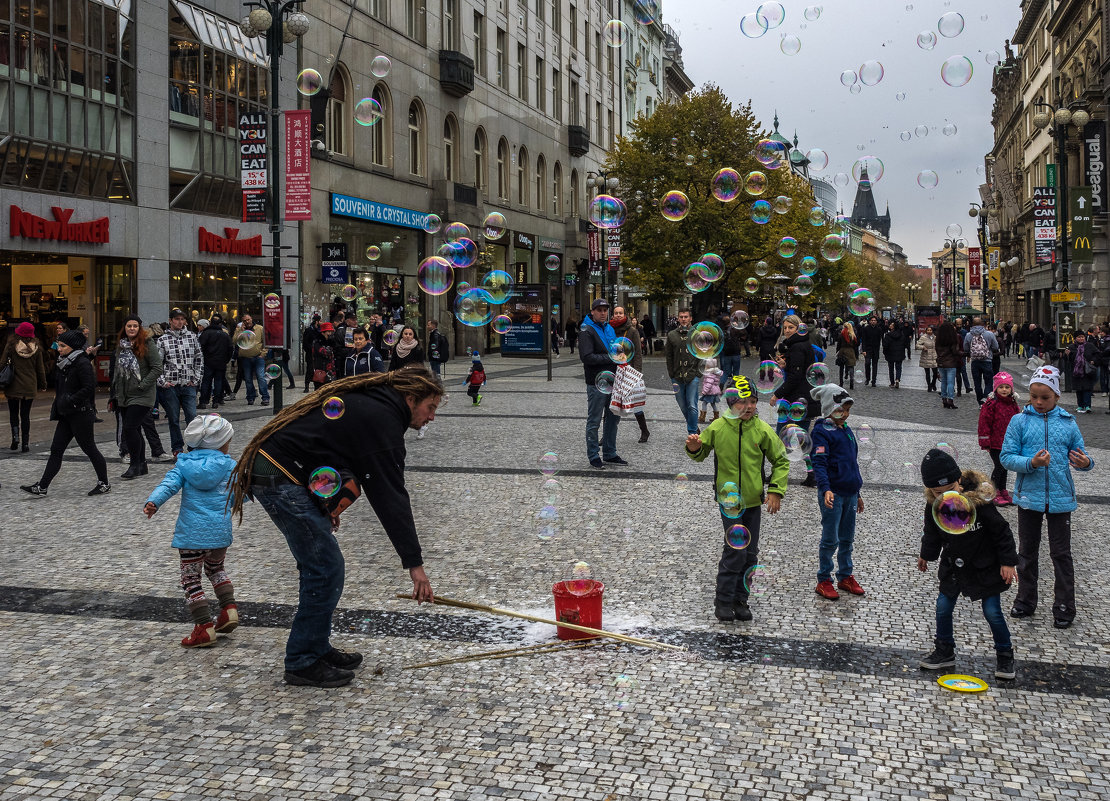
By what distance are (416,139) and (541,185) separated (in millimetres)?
13097

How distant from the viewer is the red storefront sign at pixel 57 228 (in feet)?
65.4

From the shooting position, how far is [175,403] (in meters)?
12.9

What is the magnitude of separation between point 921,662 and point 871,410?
14419mm

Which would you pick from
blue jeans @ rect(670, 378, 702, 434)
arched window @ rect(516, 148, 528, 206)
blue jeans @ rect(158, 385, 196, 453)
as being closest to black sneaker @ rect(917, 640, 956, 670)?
blue jeans @ rect(670, 378, 702, 434)

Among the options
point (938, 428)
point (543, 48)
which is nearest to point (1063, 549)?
point (938, 428)

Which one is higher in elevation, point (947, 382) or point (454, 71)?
point (454, 71)

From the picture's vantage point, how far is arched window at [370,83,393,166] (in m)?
32.2

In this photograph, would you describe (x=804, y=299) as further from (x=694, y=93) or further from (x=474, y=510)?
(x=474, y=510)

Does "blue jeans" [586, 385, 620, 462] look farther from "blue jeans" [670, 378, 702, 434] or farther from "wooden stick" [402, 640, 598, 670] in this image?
"wooden stick" [402, 640, 598, 670]

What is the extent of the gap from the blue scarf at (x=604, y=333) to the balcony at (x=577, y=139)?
129 ft

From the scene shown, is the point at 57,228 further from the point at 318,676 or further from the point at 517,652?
the point at 517,652

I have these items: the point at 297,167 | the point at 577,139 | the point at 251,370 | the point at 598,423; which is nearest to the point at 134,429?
the point at 598,423

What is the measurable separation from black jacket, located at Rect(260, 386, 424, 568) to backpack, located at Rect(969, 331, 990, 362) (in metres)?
16.7

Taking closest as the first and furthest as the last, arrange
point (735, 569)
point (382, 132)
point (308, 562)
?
point (308, 562), point (735, 569), point (382, 132)
